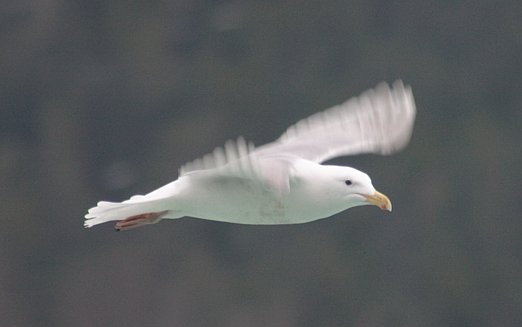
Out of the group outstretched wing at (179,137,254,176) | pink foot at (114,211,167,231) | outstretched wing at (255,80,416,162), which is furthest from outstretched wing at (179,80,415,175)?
outstretched wing at (179,137,254,176)

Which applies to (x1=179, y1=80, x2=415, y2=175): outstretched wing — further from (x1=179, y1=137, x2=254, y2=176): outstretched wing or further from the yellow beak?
(x1=179, y1=137, x2=254, y2=176): outstretched wing

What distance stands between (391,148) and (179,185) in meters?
1.09

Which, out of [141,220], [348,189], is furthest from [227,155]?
[141,220]

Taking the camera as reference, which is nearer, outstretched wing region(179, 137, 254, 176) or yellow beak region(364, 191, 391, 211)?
outstretched wing region(179, 137, 254, 176)

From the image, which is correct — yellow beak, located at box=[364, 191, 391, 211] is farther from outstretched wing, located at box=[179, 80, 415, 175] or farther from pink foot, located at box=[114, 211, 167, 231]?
pink foot, located at box=[114, 211, 167, 231]

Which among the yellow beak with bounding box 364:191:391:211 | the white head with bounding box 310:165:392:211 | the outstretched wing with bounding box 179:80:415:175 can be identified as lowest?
the yellow beak with bounding box 364:191:391:211

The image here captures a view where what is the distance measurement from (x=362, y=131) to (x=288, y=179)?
3.50ft

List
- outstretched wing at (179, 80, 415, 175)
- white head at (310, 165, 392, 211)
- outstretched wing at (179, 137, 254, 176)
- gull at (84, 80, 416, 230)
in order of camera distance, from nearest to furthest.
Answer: outstretched wing at (179, 137, 254, 176) < gull at (84, 80, 416, 230) < white head at (310, 165, 392, 211) < outstretched wing at (179, 80, 415, 175)

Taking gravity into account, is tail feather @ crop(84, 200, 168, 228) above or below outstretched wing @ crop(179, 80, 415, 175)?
below

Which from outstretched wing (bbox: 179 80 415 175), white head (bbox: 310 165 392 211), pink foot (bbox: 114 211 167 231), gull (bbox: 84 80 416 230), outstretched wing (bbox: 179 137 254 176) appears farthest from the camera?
outstretched wing (bbox: 179 80 415 175)

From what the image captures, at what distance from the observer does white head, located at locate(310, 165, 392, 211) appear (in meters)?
4.82

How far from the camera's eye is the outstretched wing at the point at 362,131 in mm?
5305

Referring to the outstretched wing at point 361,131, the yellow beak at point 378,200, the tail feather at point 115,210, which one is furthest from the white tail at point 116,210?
the yellow beak at point 378,200

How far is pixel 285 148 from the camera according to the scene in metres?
5.46
